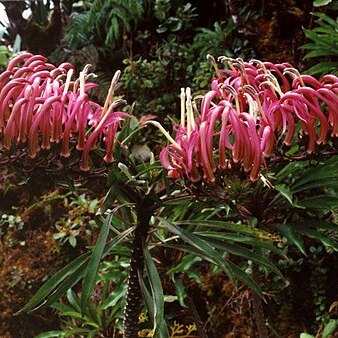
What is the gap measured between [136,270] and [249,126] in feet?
1.07

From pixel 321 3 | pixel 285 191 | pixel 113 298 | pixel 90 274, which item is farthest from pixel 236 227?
pixel 321 3

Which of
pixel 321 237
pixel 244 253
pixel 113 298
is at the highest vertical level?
pixel 244 253

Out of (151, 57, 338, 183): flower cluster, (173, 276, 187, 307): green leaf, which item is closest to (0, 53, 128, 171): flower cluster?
(151, 57, 338, 183): flower cluster

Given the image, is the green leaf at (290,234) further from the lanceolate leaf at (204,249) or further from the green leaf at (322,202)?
the lanceolate leaf at (204,249)

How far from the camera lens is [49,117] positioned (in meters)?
0.84

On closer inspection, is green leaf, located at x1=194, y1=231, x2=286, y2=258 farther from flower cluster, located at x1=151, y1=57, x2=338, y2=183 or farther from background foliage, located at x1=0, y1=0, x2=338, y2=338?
flower cluster, located at x1=151, y1=57, x2=338, y2=183

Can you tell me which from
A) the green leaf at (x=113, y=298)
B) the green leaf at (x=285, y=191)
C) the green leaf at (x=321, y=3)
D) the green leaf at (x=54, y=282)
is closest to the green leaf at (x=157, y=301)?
the green leaf at (x=54, y=282)

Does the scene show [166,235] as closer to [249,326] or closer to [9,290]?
[249,326]

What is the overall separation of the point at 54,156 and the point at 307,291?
36.9 inches

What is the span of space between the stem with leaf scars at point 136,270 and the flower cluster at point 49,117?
14 cm

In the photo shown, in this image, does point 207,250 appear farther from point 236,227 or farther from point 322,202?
point 322,202

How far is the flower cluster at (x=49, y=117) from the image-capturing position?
0.84m

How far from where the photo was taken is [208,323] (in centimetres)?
160

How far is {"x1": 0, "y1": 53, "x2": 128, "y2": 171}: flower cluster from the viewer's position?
837 mm
